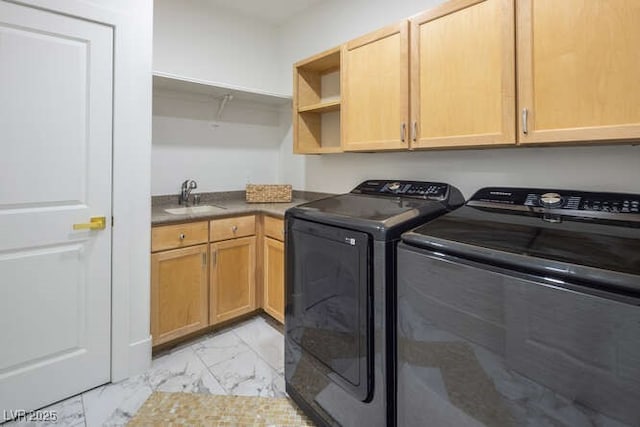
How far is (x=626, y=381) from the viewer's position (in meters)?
0.74

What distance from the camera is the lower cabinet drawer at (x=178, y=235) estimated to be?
80.5 inches

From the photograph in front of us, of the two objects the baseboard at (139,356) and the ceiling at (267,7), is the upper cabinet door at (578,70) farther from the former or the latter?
the baseboard at (139,356)

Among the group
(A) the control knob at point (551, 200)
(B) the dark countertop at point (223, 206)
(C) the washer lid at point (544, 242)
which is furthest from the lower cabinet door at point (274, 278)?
(A) the control knob at point (551, 200)

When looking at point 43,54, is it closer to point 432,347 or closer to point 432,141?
point 432,141

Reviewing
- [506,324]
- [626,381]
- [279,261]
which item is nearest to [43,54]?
[279,261]

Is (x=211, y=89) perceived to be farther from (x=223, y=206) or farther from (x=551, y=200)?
(x=551, y=200)

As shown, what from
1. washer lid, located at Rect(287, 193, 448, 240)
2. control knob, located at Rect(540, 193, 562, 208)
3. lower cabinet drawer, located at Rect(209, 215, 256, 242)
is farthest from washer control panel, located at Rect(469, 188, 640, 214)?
lower cabinet drawer, located at Rect(209, 215, 256, 242)

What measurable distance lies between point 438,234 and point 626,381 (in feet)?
1.97

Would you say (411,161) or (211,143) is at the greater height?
(211,143)

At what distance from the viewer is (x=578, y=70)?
48.0 inches

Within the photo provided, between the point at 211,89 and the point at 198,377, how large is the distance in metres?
2.03

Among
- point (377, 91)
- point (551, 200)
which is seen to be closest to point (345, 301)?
point (551, 200)

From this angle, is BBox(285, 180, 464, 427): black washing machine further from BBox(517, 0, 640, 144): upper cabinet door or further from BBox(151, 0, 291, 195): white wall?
BBox(151, 0, 291, 195): white wall

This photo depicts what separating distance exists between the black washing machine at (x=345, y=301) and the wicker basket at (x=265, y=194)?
1.12 meters
